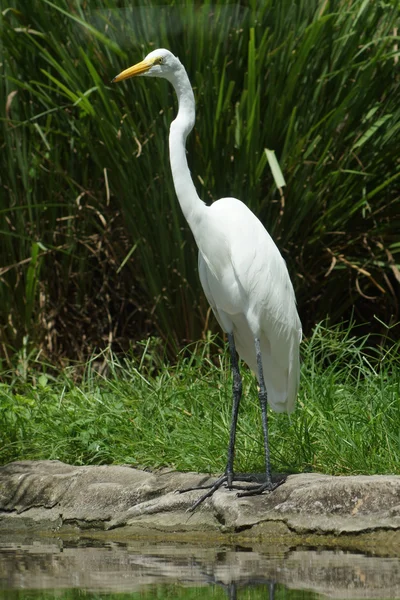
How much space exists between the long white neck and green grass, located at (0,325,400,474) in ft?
3.04

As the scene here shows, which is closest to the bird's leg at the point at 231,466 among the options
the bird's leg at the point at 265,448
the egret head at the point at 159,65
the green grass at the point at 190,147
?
the bird's leg at the point at 265,448

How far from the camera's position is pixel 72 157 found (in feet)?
19.6

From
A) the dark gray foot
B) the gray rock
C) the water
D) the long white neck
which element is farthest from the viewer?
the long white neck

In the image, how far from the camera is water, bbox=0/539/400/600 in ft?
8.37

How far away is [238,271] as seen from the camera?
4.02 metres

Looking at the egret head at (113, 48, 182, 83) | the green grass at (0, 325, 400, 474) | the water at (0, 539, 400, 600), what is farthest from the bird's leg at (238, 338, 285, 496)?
the egret head at (113, 48, 182, 83)

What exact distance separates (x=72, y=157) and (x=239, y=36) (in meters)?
1.31

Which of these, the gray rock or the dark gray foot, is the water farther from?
the dark gray foot

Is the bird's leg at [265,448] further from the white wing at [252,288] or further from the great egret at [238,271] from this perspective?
the white wing at [252,288]

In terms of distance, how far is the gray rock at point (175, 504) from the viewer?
330 cm

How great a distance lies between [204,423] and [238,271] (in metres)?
0.79

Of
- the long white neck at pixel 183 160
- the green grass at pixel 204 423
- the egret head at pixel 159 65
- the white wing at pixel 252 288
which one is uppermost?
the egret head at pixel 159 65

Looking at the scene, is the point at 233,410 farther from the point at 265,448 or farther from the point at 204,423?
the point at 204,423

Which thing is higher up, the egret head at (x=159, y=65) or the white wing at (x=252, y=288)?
the egret head at (x=159, y=65)
